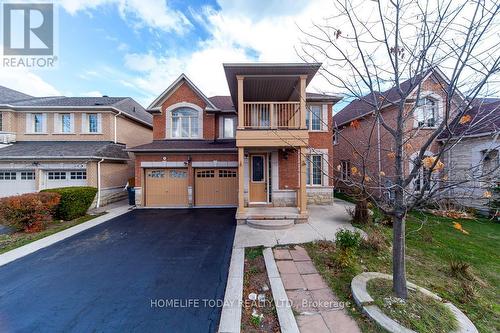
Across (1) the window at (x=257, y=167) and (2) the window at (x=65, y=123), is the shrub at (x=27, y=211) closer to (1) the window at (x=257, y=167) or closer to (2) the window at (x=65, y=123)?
(2) the window at (x=65, y=123)

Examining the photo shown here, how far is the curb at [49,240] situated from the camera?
5199mm

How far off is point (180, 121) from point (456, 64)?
11.9m

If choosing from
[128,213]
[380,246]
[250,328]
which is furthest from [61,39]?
[380,246]

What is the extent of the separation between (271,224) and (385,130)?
8.75 m

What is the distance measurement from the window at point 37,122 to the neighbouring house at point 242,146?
7.72 meters

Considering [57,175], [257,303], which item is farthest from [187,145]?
[257,303]

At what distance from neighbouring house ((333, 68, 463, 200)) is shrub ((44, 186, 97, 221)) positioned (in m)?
10.5

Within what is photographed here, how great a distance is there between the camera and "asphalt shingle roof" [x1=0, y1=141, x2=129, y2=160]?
1080cm

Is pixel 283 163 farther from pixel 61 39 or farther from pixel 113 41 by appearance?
pixel 61 39

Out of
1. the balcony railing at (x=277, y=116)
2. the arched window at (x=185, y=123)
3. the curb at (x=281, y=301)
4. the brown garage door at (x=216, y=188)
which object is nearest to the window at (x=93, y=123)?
the arched window at (x=185, y=123)

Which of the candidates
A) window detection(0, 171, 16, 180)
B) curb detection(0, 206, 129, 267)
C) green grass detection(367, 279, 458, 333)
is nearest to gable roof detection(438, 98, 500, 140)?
green grass detection(367, 279, 458, 333)

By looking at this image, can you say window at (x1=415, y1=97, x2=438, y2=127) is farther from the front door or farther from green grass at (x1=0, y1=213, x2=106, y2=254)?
green grass at (x1=0, y1=213, x2=106, y2=254)

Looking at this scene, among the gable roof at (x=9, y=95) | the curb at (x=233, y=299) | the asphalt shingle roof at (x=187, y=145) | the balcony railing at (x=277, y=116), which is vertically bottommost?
the curb at (x=233, y=299)

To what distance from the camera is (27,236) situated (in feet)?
21.7
